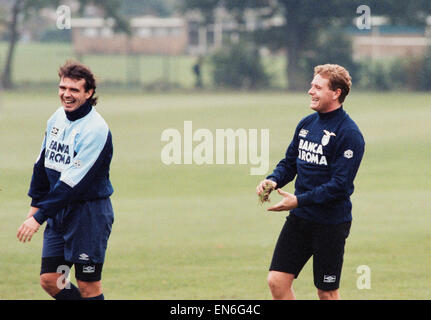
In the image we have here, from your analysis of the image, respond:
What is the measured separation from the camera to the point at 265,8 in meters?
52.5

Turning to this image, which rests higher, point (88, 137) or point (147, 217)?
point (88, 137)

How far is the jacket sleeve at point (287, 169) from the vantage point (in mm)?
6469

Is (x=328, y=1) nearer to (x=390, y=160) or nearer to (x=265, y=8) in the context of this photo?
(x=265, y=8)

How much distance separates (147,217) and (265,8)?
41324 mm

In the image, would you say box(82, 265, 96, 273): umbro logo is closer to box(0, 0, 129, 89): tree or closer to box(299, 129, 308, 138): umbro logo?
box(299, 129, 308, 138): umbro logo

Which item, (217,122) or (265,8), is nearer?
(217,122)

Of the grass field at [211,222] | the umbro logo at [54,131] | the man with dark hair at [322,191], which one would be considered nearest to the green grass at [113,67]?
the grass field at [211,222]

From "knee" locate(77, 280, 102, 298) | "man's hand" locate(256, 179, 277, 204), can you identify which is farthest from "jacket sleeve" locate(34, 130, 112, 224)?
"man's hand" locate(256, 179, 277, 204)

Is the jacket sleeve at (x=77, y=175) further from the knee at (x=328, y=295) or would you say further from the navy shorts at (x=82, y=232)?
the knee at (x=328, y=295)

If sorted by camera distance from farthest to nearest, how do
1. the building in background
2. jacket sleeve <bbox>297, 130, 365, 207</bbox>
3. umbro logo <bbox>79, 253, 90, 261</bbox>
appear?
1. the building in background
2. umbro logo <bbox>79, 253, 90, 261</bbox>
3. jacket sleeve <bbox>297, 130, 365, 207</bbox>

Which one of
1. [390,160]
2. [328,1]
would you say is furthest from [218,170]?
[328,1]

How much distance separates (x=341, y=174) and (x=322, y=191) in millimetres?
176

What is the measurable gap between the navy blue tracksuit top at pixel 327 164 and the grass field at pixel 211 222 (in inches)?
89.4

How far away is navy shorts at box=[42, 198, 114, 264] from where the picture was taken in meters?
6.14
